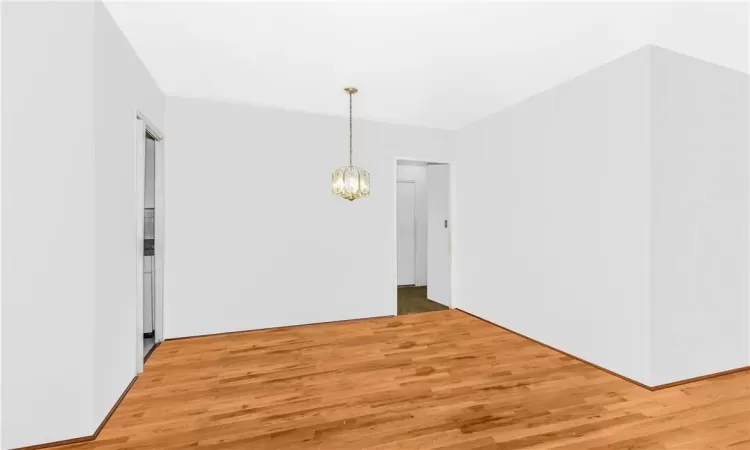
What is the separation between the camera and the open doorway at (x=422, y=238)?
5617mm

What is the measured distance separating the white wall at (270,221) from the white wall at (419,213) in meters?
2.44

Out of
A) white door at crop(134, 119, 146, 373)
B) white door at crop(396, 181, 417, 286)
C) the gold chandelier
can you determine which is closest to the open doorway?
white door at crop(396, 181, 417, 286)

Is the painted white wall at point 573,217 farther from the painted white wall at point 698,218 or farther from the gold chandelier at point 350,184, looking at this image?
the gold chandelier at point 350,184

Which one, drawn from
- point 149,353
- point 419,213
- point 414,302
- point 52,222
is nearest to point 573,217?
point 414,302

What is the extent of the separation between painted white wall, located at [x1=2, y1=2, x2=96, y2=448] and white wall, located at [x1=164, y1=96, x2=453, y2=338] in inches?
78.3

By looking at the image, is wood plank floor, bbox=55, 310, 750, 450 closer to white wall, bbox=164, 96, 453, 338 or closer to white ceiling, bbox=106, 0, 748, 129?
white wall, bbox=164, 96, 453, 338

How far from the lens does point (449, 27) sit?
2561 millimetres

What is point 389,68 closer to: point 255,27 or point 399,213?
point 255,27

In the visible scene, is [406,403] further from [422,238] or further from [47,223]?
[422,238]

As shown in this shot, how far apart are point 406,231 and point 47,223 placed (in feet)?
20.1

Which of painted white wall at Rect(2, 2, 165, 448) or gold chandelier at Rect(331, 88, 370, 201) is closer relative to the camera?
painted white wall at Rect(2, 2, 165, 448)

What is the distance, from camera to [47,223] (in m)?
1.99

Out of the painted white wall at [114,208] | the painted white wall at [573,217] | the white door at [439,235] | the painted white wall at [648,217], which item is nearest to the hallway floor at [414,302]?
the white door at [439,235]

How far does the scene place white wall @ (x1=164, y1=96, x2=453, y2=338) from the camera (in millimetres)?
4016
